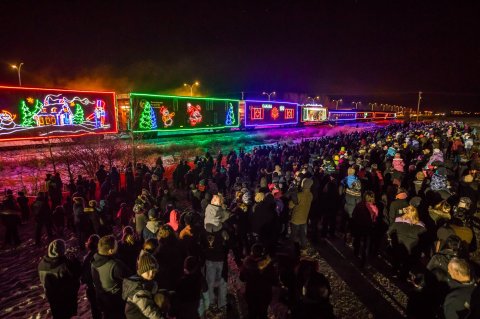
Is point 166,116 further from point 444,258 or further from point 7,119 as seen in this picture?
point 444,258

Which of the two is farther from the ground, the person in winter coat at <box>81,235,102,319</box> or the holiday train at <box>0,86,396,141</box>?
the holiday train at <box>0,86,396,141</box>

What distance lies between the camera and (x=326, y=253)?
6.64 meters

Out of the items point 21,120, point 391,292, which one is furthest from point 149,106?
point 391,292

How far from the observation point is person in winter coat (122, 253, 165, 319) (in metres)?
2.82

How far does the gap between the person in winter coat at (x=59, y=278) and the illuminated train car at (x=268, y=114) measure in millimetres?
27469

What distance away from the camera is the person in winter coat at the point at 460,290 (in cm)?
317

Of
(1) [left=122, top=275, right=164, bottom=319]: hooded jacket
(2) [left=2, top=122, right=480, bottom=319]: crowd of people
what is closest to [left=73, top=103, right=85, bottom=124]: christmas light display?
(2) [left=2, top=122, right=480, bottom=319]: crowd of people

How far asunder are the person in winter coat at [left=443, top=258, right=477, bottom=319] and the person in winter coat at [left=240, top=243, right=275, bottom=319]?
2.06 m

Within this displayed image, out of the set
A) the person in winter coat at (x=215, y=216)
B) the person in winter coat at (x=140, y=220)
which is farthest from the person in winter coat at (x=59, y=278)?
the person in winter coat at (x=215, y=216)

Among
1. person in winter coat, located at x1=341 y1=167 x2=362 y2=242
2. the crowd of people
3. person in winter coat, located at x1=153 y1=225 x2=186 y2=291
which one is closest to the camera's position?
the crowd of people

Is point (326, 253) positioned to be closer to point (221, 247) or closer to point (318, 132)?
point (221, 247)

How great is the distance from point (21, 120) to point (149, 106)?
748 cm

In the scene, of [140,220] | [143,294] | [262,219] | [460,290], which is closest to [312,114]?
[262,219]

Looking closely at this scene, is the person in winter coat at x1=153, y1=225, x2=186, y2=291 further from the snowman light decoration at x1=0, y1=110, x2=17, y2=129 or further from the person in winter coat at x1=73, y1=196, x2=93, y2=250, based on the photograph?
the snowman light decoration at x1=0, y1=110, x2=17, y2=129
